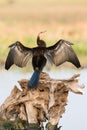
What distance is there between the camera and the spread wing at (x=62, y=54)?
16250 mm

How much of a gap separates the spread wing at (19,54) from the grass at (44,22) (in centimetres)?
568

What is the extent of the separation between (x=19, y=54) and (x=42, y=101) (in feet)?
2.61

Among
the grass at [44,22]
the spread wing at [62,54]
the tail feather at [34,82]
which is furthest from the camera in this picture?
the grass at [44,22]

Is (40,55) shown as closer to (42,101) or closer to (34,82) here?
(34,82)

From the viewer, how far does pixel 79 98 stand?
18.6 m

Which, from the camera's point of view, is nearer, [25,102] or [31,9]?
[25,102]

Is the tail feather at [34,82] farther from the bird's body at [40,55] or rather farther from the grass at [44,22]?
the grass at [44,22]

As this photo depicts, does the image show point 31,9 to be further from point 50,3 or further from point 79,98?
point 79,98

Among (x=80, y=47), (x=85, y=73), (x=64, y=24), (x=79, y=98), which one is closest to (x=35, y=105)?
(x=79, y=98)

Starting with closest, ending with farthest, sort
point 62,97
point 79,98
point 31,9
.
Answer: point 62,97, point 79,98, point 31,9

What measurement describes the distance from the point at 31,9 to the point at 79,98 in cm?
1001

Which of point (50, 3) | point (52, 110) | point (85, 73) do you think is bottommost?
point (50, 3)

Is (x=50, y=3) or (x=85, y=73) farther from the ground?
(x=85, y=73)

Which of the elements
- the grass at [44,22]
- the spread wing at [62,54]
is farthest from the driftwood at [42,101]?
the grass at [44,22]
